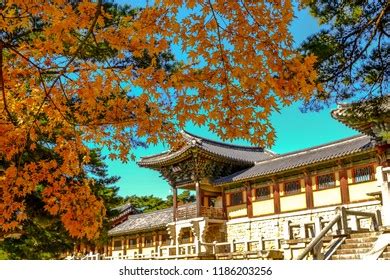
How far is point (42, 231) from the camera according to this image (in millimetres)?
7109

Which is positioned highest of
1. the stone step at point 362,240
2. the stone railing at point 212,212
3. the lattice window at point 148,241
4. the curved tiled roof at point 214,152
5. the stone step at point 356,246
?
the curved tiled roof at point 214,152

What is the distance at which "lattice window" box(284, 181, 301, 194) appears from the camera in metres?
13.1

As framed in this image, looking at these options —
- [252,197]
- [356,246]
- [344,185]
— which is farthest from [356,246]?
[252,197]

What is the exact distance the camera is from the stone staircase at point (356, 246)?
233 inches

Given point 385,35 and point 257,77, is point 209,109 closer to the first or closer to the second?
point 257,77

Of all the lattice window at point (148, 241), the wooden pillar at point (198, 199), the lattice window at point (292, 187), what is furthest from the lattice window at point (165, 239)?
the lattice window at point (292, 187)

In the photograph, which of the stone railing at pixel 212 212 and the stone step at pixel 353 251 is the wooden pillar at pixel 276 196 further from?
the stone step at pixel 353 251

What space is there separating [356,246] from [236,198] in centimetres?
882

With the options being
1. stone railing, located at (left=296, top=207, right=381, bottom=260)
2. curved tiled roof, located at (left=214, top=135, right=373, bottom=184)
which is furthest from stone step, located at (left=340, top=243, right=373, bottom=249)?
curved tiled roof, located at (left=214, top=135, right=373, bottom=184)

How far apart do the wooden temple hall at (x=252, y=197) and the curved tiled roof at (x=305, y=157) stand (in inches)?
1.2

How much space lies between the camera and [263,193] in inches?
552

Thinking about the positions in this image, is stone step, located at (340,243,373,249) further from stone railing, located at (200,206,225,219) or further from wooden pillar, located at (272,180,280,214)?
stone railing, located at (200,206,225,219)

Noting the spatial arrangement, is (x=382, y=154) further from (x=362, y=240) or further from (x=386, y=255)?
(x=386, y=255)

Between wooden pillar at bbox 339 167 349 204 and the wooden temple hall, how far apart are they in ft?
0.09
